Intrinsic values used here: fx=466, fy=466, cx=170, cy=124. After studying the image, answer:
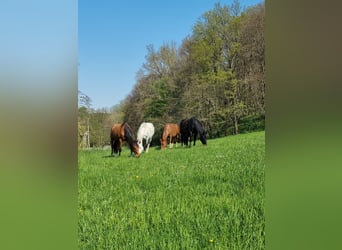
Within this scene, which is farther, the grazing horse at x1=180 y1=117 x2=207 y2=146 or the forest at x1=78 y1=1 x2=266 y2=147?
the grazing horse at x1=180 y1=117 x2=207 y2=146

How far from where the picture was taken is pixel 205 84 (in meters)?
2.53

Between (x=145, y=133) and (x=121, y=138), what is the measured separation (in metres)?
0.14

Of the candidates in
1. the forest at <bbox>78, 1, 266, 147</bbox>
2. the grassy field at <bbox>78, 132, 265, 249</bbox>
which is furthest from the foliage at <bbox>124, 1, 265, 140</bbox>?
the grassy field at <bbox>78, 132, 265, 249</bbox>

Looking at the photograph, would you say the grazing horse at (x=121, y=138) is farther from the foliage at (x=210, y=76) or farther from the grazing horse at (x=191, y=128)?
the grazing horse at (x=191, y=128)

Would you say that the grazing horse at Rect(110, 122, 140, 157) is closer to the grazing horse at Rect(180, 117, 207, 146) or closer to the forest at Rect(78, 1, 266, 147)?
the forest at Rect(78, 1, 266, 147)

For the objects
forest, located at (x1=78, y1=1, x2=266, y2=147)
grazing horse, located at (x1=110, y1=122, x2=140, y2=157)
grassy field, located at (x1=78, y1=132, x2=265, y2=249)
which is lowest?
grassy field, located at (x1=78, y1=132, x2=265, y2=249)

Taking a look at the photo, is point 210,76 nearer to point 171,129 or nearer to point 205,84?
point 205,84

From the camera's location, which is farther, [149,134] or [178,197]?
[149,134]

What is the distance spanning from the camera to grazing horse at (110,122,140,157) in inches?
103

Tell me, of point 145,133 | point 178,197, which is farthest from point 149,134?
point 178,197

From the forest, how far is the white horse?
1.1 inches

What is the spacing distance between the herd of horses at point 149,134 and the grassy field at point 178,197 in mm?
59

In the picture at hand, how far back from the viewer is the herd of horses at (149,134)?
2.56 meters
